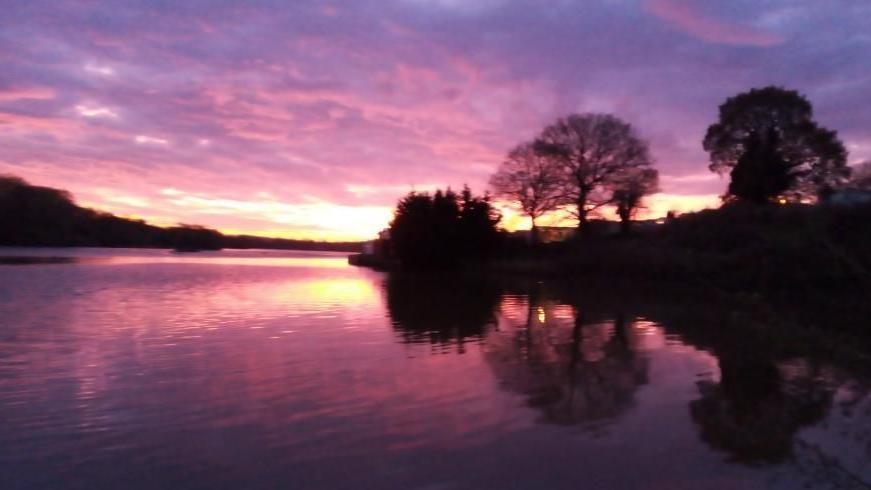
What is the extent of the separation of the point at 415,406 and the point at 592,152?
122 feet

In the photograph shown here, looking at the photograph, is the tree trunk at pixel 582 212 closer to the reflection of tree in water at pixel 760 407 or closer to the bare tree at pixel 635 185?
the bare tree at pixel 635 185

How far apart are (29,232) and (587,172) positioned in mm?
64202

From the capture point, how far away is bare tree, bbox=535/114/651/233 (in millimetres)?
43312

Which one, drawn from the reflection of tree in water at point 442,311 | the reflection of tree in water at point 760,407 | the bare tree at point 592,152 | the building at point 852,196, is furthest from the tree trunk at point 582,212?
the building at point 852,196

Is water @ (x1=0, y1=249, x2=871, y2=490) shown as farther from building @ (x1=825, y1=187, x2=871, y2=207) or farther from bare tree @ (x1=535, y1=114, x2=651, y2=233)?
bare tree @ (x1=535, y1=114, x2=651, y2=233)

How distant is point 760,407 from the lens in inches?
343

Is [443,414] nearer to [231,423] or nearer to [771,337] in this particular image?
[231,423]

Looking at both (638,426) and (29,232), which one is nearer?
(638,426)

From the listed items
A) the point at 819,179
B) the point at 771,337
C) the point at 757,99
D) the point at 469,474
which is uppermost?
the point at 757,99

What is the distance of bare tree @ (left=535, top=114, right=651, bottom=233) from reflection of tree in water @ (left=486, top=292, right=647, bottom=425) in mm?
27033

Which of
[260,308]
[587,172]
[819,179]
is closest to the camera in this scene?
[260,308]

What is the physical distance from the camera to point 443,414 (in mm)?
8320

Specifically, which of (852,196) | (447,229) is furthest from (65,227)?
A: (852,196)

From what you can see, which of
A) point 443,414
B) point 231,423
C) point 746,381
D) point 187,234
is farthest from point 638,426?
point 187,234
